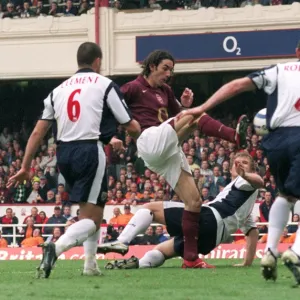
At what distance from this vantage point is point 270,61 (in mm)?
28297

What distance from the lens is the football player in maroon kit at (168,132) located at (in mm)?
10664

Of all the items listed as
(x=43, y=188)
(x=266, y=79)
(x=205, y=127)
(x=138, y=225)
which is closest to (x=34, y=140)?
(x=205, y=127)

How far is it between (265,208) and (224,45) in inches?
315

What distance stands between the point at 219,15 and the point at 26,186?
6.36 meters

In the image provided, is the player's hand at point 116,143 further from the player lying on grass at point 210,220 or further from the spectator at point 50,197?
the spectator at point 50,197

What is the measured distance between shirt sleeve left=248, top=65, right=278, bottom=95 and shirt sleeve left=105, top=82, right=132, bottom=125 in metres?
1.42

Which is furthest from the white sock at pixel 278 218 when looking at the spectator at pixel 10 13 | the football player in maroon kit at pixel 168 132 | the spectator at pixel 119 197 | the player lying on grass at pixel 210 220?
the spectator at pixel 10 13

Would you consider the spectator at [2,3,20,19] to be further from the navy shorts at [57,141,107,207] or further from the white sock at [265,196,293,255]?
the white sock at [265,196,293,255]

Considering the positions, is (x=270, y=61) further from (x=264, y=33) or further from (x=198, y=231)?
(x=198, y=231)

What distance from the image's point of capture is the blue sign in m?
27.9

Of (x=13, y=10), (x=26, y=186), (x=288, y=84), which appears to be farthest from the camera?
(x=13, y=10)

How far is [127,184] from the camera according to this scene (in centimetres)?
2470

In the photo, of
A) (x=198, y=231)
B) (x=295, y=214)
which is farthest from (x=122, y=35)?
(x=198, y=231)

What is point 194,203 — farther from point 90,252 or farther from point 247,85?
point 247,85
